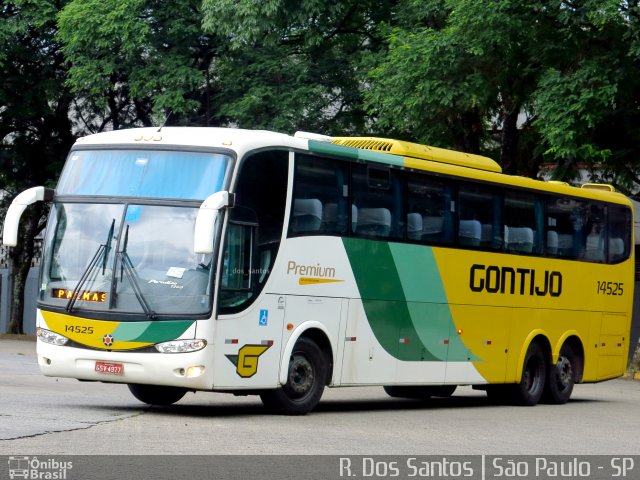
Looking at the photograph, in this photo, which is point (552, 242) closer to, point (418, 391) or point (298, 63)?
point (418, 391)

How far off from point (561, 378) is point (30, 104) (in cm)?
1933

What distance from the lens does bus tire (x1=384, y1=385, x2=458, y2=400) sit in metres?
20.2

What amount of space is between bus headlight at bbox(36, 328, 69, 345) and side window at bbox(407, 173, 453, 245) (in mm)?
4988

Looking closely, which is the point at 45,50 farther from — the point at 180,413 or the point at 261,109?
the point at 180,413

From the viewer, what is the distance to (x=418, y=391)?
2034 cm

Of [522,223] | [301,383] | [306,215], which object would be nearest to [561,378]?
[522,223]

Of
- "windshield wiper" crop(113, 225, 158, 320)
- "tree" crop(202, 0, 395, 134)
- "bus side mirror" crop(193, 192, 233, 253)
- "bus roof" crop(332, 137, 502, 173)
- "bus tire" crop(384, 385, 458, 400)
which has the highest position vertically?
"tree" crop(202, 0, 395, 134)

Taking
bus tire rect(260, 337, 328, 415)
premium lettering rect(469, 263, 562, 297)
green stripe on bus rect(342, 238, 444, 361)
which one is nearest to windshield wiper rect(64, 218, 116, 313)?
bus tire rect(260, 337, 328, 415)

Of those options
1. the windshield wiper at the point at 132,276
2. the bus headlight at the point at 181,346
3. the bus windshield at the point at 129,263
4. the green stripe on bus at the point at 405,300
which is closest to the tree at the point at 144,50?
the green stripe on bus at the point at 405,300

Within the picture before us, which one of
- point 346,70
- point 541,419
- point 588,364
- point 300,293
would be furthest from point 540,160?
point 300,293

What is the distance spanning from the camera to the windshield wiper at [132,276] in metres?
14.1

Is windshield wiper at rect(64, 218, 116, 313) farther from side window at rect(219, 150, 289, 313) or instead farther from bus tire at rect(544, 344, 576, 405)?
bus tire at rect(544, 344, 576, 405)

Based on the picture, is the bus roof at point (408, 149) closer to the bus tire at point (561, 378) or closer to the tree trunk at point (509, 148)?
the bus tire at point (561, 378)

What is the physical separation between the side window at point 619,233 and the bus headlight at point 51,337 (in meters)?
10.8
